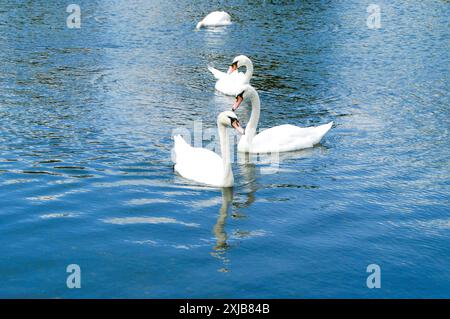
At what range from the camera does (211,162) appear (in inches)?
581

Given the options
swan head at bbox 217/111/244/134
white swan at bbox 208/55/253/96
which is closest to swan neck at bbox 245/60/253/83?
white swan at bbox 208/55/253/96

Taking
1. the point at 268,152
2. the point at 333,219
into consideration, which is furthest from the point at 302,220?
the point at 268,152

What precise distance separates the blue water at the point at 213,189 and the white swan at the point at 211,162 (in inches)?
9.6

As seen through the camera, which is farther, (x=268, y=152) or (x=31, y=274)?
(x=268, y=152)

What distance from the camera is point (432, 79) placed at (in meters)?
22.8

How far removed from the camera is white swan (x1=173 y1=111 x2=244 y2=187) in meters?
14.4

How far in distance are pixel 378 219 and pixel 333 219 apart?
802 mm

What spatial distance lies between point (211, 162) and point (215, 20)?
704 inches

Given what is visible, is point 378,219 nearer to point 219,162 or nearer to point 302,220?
point 302,220

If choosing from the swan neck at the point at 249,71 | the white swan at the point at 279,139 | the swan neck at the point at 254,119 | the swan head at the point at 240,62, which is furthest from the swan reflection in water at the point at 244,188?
the swan head at the point at 240,62
